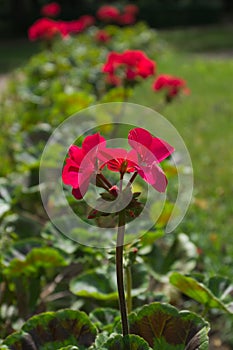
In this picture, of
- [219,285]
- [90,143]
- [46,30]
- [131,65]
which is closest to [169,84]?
[131,65]

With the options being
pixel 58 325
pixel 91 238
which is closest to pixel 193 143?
pixel 91 238

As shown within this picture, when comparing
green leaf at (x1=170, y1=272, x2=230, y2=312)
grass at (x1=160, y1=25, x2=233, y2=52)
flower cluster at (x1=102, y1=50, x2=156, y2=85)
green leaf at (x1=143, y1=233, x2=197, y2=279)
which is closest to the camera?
green leaf at (x1=170, y1=272, x2=230, y2=312)

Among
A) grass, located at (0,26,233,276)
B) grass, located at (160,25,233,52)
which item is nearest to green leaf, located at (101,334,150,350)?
grass, located at (0,26,233,276)

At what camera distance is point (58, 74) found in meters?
5.42

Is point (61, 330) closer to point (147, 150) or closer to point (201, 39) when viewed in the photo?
point (147, 150)

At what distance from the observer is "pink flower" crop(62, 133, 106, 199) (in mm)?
Result: 1281

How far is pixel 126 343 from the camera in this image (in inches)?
54.2

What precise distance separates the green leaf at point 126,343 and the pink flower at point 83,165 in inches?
12.5

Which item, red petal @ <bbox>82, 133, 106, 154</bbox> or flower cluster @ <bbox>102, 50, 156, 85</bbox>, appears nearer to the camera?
red petal @ <bbox>82, 133, 106, 154</bbox>

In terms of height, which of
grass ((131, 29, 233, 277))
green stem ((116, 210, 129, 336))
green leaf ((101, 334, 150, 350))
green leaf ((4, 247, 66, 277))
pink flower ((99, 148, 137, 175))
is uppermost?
pink flower ((99, 148, 137, 175))

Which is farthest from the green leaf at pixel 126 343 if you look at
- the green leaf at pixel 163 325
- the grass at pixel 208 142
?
the grass at pixel 208 142

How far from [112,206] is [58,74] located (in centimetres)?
424

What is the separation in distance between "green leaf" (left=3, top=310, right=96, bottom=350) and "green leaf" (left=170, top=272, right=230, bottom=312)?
0.93ft

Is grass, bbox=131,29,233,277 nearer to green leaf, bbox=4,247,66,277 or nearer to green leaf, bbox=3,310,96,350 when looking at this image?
green leaf, bbox=4,247,66,277
